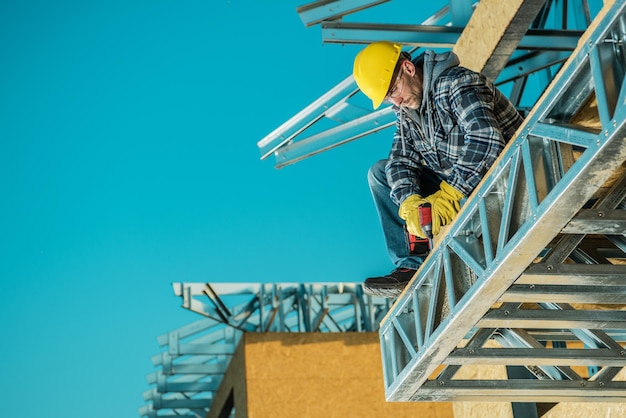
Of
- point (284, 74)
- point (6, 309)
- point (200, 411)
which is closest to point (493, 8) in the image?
point (200, 411)

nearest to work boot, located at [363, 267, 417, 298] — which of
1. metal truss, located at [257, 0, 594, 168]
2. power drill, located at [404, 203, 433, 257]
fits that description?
power drill, located at [404, 203, 433, 257]

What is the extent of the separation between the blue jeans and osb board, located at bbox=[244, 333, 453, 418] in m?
6.93

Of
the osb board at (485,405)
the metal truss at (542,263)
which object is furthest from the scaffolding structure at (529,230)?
the osb board at (485,405)

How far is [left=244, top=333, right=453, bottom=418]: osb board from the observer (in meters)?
14.3

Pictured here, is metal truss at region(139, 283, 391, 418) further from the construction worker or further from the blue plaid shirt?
the blue plaid shirt

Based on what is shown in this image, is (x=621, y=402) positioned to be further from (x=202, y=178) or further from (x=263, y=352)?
(x=202, y=178)

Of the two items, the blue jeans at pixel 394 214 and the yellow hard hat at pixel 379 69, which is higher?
the yellow hard hat at pixel 379 69

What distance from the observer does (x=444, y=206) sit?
7062mm

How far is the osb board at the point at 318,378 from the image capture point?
1432 centimetres

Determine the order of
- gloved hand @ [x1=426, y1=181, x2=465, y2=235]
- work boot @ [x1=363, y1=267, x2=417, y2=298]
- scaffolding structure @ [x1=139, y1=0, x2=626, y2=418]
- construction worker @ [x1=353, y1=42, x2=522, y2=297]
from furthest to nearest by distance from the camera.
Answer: work boot @ [x1=363, y1=267, x2=417, y2=298]
gloved hand @ [x1=426, y1=181, x2=465, y2=235]
construction worker @ [x1=353, y1=42, x2=522, y2=297]
scaffolding structure @ [x1=139, y1=0, x2=626, y2=418]

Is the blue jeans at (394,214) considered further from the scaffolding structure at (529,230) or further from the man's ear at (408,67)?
the man's ear at (408,67)

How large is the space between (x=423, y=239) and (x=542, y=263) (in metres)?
1.54

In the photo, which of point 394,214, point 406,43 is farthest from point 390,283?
point 406,43

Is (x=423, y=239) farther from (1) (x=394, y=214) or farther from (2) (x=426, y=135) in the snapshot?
(2) (x=426, y=135)
